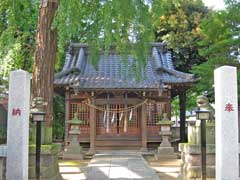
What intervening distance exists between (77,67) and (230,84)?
11.8 metres

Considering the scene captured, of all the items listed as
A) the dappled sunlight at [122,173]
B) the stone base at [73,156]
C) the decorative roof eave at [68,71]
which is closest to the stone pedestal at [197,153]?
the dappled sunlight at [122,173]

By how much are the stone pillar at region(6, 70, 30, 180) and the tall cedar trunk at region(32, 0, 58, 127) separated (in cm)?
159

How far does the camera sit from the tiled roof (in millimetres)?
16047

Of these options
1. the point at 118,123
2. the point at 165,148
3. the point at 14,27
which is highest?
the point at 14,27

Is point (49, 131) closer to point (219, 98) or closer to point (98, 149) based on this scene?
point (219, 98)

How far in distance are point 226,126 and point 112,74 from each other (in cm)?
1120

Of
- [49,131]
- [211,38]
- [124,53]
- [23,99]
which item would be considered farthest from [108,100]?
[23,99]

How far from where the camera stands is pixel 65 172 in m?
10.0

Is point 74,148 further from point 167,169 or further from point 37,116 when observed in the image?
point 37,116

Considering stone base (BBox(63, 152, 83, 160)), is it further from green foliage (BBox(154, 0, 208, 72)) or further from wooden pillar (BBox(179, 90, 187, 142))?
green foliage (BBox(154, 0, 208, 72))

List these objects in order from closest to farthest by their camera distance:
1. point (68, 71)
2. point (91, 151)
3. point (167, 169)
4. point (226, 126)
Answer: point (226, 126) → point (167, 169) → point (91, 151) → point (68, 71)

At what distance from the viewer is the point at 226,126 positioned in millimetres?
6840

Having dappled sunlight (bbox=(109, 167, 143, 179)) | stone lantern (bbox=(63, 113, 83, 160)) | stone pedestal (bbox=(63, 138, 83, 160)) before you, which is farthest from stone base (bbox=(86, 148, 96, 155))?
dappled sunlight (bbox=(109, 167, 143, 179))

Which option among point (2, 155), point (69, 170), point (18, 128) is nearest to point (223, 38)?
point (69, 170)
